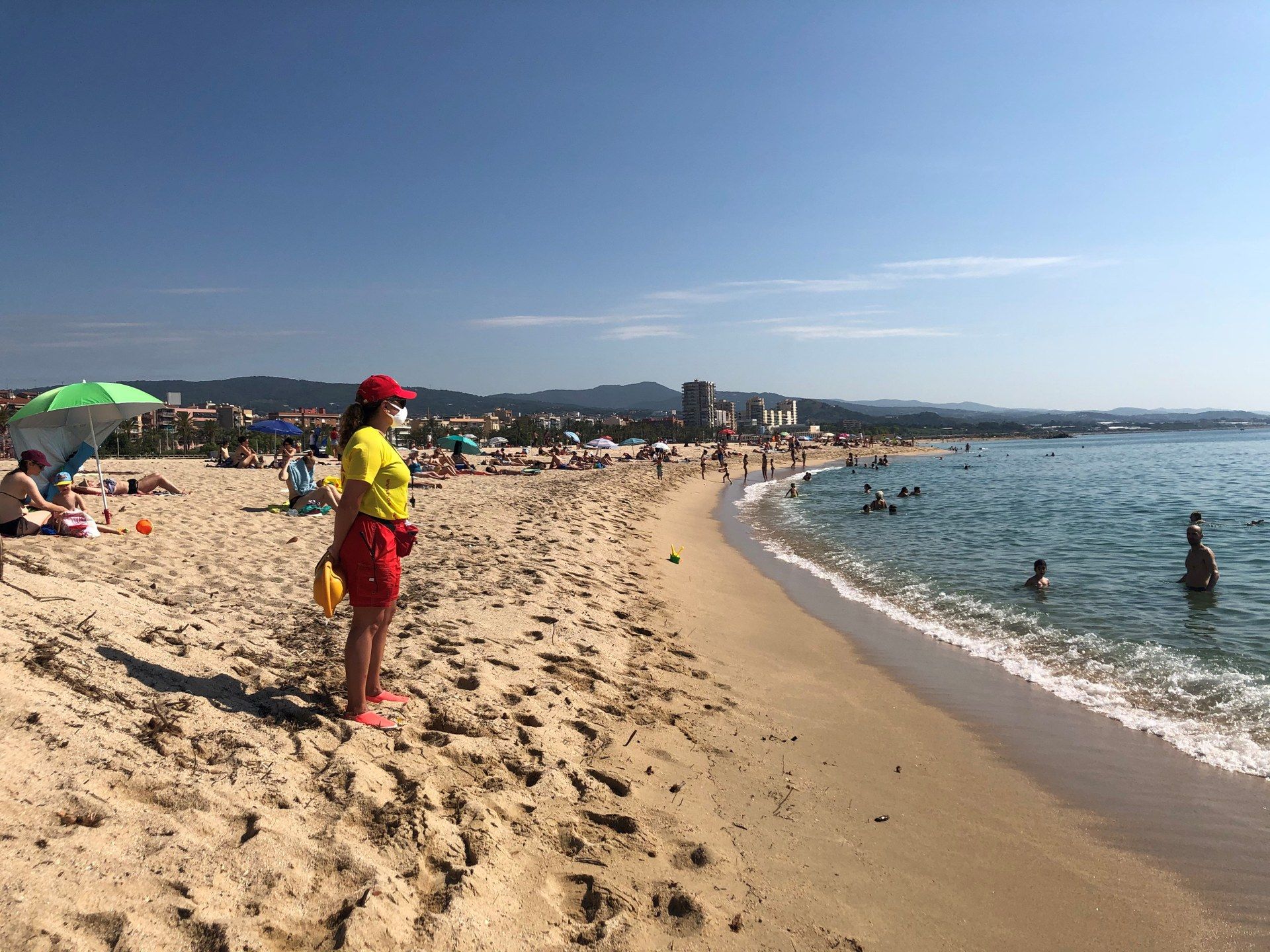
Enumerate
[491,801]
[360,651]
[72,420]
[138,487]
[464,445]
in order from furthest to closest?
[464,445] → [138,487] → [72,420] → [360,651] → [491,801]

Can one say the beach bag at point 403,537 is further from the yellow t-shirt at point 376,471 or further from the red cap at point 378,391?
the red cap at point 378,391

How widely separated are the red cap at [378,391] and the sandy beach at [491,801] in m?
1.73

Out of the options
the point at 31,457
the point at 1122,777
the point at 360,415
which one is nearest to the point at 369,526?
the point at 360,415

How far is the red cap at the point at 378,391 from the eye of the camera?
3711 millimetres

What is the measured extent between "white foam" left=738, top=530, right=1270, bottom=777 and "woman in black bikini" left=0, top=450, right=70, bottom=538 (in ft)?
33.3

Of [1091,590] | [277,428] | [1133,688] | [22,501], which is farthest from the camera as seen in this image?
[277,428]

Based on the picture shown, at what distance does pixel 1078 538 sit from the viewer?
49.6 ft

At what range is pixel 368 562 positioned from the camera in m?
3.60

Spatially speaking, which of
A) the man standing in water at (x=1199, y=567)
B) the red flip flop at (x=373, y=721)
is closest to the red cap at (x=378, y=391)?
the red flip flop at (x=373, y=721)

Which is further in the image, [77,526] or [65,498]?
[65,498]

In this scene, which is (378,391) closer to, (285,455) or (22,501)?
(22,501)

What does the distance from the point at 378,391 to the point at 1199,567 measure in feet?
37.0

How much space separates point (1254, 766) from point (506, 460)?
32.5m

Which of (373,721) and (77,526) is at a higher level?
(77,526)
